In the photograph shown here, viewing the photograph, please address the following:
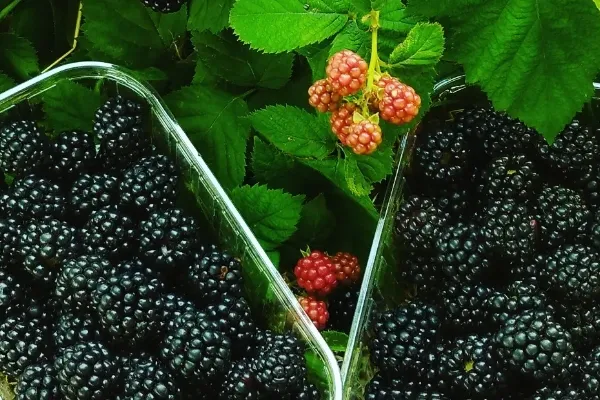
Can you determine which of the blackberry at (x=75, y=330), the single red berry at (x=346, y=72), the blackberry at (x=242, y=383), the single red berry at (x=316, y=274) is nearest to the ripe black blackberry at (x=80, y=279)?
the blackberry at (x=75, y=330)

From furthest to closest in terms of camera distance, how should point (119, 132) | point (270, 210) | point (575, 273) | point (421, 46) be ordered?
point (270, 210) < point (119, 132) < point (575, 273) < point (421, 46)

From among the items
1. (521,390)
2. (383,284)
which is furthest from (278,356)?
(521,390)

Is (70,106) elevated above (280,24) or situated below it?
below

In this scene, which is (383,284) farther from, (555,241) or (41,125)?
(41,125)

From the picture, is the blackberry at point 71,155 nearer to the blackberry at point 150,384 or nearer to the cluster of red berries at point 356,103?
the blackberry at point 150,384

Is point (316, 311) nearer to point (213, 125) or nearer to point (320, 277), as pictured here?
point (320, 277)

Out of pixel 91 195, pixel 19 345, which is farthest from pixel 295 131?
pixel 19 345
